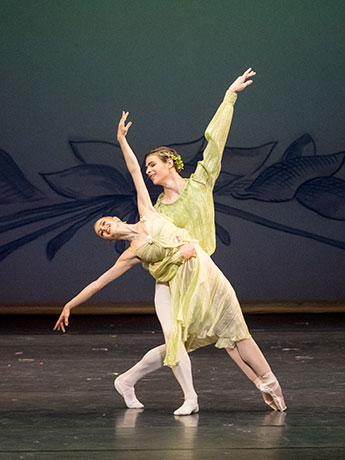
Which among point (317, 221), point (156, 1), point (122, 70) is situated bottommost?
point (317, 221)

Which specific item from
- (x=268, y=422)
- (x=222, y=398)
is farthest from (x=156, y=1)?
(x=268, y=422)

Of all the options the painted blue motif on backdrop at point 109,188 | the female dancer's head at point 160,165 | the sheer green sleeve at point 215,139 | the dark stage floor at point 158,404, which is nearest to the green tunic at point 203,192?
the sheer green sleeve at point 215,139

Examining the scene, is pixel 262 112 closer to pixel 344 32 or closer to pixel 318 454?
pixel 344 32

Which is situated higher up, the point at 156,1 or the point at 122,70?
the point at 156,1

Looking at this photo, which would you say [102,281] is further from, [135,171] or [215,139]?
[215,139]

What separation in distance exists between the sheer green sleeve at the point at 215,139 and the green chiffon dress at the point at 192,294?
1.28 feet

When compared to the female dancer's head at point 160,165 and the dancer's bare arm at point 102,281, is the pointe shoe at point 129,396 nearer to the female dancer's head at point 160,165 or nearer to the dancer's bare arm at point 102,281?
the dancer's bare arm at point 102,281

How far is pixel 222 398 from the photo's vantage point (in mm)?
4051

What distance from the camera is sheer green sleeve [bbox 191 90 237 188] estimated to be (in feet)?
12.9

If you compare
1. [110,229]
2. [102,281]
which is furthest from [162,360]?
[110,229]

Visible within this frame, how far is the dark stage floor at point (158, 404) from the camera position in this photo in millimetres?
3000

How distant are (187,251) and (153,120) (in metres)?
4.64

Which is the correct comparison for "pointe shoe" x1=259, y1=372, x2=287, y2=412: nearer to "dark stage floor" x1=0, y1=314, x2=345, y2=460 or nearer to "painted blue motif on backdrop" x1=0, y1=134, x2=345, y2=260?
"dark stage floor" x1=0, y1=314, x2=345, y2=460

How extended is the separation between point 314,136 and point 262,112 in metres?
0.55
